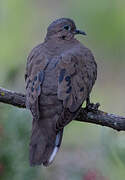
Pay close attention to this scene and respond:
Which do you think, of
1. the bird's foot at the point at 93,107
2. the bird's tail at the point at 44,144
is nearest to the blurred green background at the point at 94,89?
the bird's tail at the point at 44,144

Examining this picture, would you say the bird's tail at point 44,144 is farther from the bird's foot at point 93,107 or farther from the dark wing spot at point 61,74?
the dark wing spot at point 61,74

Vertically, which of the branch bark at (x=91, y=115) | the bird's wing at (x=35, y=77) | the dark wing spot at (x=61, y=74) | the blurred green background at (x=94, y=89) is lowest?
the blurred green background at (x=94, y=89)

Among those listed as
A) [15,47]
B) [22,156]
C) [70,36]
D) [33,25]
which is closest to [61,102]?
[22,156]

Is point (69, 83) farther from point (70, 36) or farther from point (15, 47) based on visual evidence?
point (15, 47)

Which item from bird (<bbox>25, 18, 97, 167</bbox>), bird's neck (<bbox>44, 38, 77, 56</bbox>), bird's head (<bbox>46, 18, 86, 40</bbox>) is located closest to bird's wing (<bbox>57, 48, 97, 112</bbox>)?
bird (<bbox>25, 18, 97, 167</bbox>)

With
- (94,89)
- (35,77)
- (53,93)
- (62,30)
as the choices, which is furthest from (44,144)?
(94,89)

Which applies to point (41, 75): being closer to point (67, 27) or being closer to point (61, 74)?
point (61, 74)

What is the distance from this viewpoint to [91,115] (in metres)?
5.35

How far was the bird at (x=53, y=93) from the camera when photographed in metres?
5.25

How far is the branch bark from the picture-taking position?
17.1ft

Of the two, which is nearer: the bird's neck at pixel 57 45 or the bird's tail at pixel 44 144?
the bird's tail at pixel 44 144

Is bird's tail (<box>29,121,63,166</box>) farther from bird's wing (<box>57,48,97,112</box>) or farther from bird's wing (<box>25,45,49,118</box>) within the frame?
bird's wing (<box>57,48,97,112</box>)

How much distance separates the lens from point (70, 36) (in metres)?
6.48

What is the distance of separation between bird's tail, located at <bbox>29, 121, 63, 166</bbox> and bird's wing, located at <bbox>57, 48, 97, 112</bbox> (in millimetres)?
293
